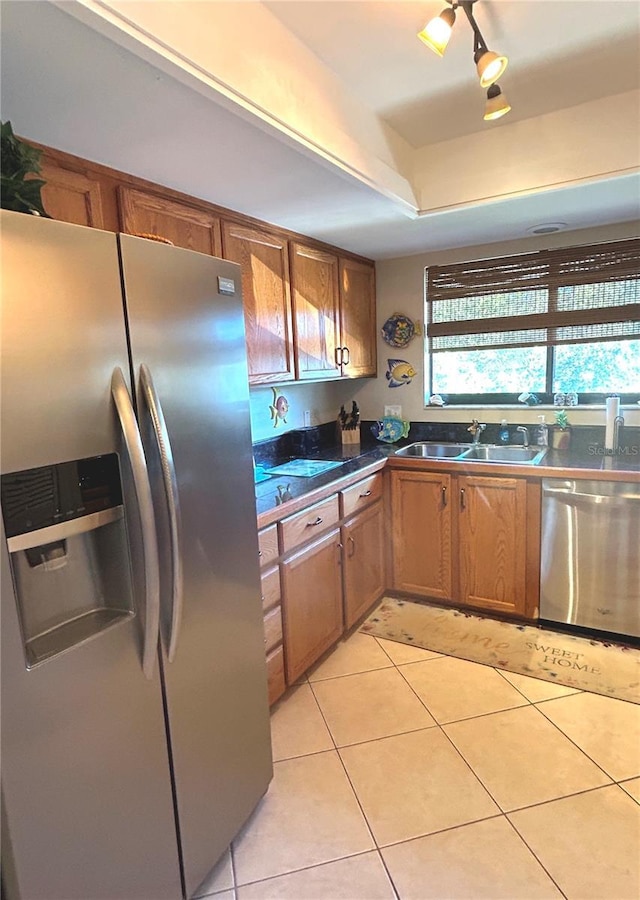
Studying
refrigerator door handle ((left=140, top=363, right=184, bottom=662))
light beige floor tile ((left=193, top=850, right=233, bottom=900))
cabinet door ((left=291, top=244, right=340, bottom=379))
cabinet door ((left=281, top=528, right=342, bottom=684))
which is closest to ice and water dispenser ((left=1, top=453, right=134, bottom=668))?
refrigerator door handle ((left=140, top=363, right=184, bottom=662))

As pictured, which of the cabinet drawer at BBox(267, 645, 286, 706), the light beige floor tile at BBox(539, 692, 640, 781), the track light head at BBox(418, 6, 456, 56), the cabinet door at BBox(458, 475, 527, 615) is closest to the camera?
the track light head at BBox(418, 6, 456, 56)

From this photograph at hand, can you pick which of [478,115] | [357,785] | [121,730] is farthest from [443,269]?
[121,730]

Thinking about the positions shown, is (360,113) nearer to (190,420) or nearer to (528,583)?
(190,420)

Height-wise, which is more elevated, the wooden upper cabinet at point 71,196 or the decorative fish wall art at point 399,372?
the wooden upper cabinet at point 71,196

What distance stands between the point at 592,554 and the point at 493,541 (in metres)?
0.49

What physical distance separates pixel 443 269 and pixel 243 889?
10.8 feet

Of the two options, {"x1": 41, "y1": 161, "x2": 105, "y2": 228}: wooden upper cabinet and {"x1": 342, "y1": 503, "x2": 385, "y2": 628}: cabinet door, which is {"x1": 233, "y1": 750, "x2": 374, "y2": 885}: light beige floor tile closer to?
{"x1": 342, "y1": 503, "x2": 385, "y2": 628}: cabinet door

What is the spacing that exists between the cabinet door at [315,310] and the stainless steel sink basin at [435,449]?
75 cm

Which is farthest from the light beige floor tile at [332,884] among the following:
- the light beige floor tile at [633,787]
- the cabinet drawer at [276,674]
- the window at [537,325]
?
the window at [537,325]

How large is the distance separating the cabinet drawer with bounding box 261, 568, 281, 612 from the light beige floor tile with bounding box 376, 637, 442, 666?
0.84 metres

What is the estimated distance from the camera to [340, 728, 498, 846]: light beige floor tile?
173cm

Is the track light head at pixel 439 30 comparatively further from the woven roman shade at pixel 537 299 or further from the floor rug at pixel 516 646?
the floor rug at pixel 516 646

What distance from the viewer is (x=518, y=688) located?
2.39m

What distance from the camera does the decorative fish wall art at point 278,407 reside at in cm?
309
